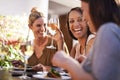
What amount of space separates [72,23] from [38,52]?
46 cm

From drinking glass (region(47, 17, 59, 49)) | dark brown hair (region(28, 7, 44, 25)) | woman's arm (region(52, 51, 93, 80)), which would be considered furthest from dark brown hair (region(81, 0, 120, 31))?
dark brown hair (region(28, 7, 44, 25))

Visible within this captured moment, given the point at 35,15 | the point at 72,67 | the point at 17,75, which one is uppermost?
the point at 35,15

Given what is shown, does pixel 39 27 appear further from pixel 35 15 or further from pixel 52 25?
A: pixel 52 25

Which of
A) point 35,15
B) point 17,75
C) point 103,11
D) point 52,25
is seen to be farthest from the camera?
point 35,15

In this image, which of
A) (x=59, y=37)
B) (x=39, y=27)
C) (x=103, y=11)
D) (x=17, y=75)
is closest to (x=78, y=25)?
(x=59, y=37)

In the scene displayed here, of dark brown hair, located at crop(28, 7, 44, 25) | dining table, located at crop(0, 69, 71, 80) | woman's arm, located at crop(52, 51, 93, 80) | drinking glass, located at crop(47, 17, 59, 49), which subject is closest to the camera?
woman's arm, located at crop(52, 51, 93, 80)

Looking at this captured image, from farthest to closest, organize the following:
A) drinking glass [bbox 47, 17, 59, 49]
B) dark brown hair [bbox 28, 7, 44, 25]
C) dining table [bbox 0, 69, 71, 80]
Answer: dark brown hair [bbox 28, 7, 44, 25] → drinking glass [bbox 47, 17, 59, 49] → dining table [bbox 0, 69, 71, 80]

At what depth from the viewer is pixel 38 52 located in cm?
252

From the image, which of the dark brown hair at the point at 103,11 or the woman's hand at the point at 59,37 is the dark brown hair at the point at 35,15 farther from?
the dark brown hair at the point at 103,11

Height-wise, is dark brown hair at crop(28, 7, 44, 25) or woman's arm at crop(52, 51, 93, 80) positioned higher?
dark brown hair at crop(28, 7, 44, 25)

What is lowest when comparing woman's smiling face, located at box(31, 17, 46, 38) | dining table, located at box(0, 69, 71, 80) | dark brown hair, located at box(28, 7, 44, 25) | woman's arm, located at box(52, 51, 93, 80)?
dining table, located at box(0, 69, 71, 80)

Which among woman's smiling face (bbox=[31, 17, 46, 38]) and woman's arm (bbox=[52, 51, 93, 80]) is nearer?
woman's arm (bbox=[52, 51, 93, 80])

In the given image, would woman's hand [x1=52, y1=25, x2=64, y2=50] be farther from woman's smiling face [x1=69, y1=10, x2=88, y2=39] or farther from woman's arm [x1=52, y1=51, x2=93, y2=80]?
woman's arm [x1=52, y1=51, x2=93, y2=80]

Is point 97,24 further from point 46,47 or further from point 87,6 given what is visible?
point 46,47
